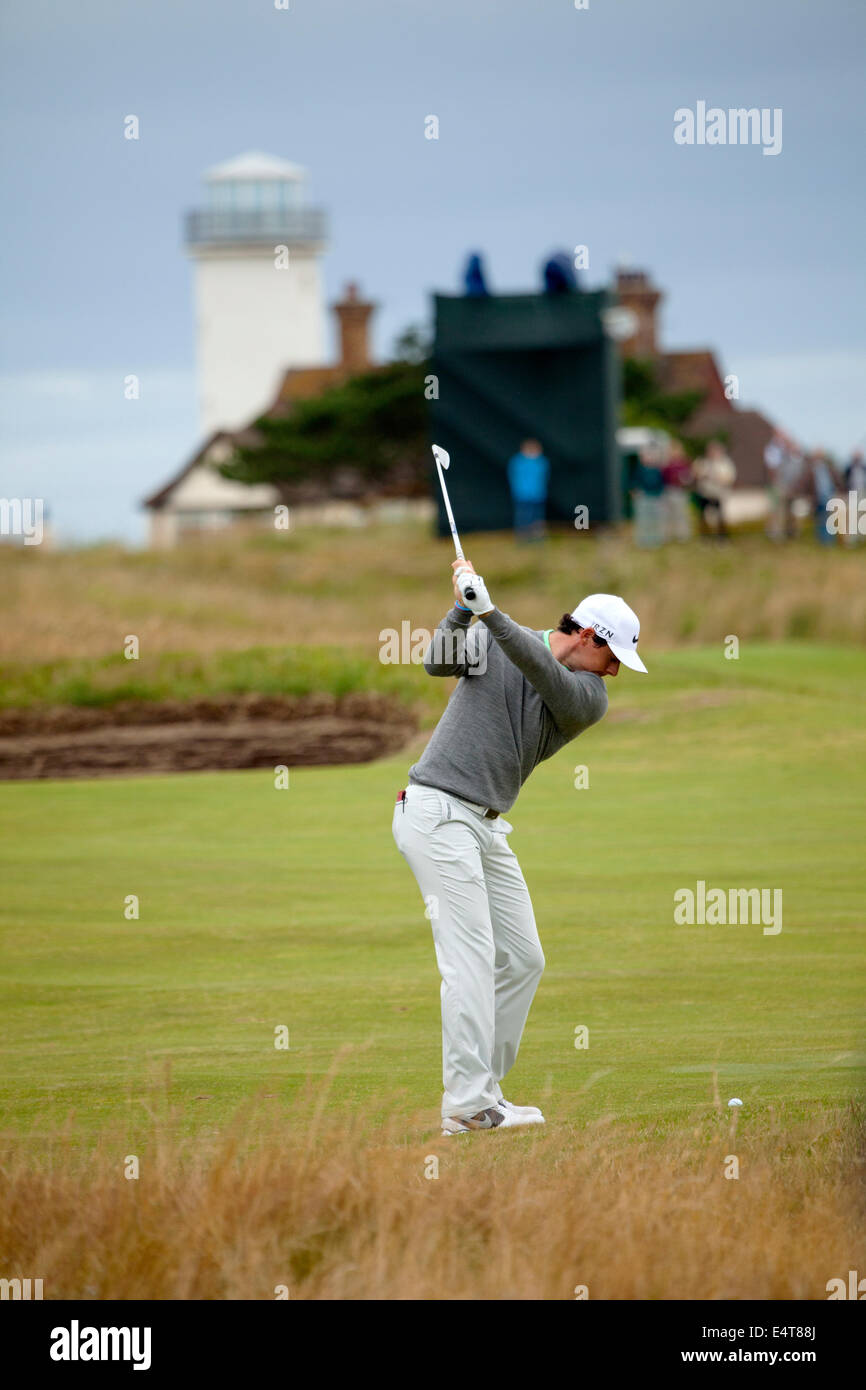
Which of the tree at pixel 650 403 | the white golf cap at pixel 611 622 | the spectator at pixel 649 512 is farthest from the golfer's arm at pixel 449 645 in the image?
the tree at pixel 650 403

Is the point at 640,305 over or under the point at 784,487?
over

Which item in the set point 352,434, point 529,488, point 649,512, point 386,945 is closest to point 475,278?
point 529,488

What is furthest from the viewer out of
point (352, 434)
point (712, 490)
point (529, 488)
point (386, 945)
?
point (352, 434)

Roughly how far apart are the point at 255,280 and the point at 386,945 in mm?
65469

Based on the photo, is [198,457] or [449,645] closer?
[449,645]

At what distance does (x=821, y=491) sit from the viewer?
101 feet

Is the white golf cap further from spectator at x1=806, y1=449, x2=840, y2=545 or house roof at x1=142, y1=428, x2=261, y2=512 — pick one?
house roof at x1=142, y1=428, x2=261, y2=512

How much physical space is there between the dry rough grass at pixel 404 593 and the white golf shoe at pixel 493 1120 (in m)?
Result: 17.8

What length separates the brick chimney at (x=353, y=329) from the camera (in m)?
68.9

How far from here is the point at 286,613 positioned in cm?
2898

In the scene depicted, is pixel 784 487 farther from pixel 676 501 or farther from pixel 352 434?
pixel 352 434

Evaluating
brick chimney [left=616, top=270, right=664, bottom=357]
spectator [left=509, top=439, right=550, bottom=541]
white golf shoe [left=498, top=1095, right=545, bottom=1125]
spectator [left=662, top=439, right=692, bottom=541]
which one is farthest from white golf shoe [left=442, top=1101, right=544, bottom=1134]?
brick chimney [left=616, top=270, right=664, bottom=357]

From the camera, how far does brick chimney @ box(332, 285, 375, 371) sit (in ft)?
226

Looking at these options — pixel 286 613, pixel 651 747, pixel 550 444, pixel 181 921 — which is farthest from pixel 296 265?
pixel 181 921
